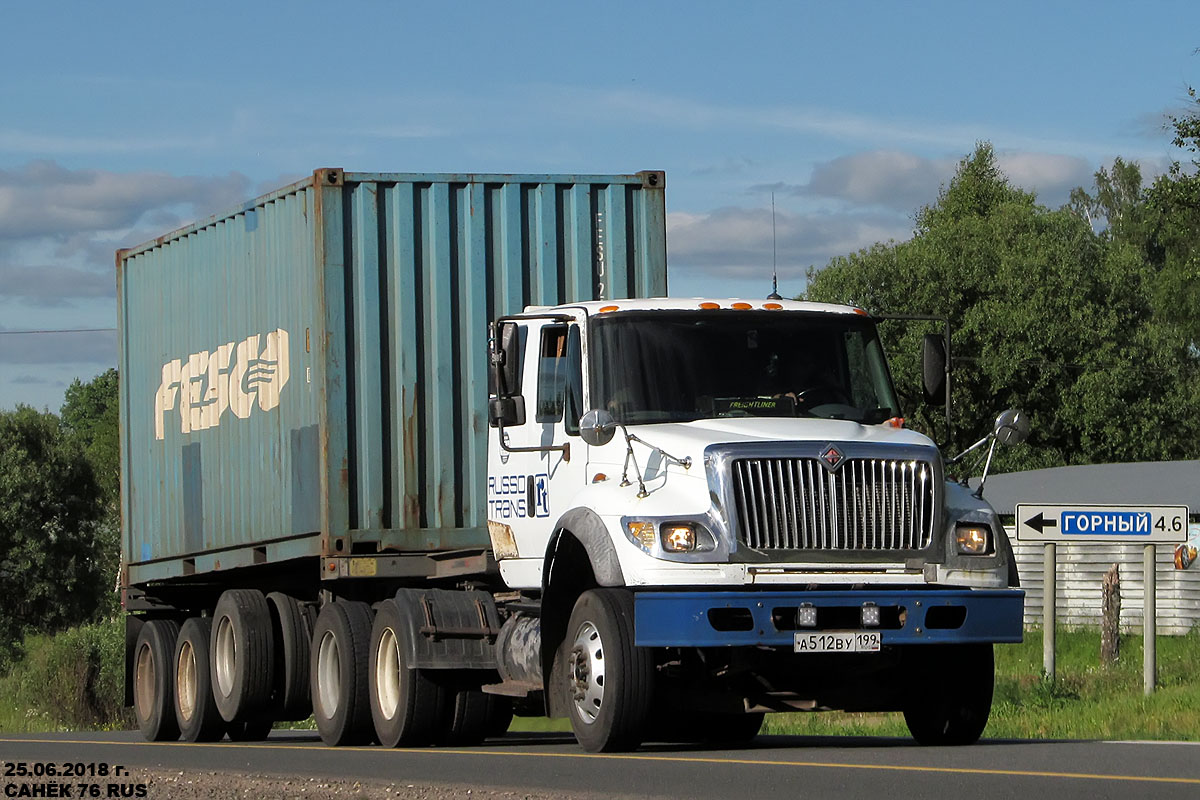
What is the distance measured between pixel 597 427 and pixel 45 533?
66487 millimetres

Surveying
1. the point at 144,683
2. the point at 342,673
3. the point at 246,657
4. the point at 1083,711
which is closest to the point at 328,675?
the point at 342,673

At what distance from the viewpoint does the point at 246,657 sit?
56.4 ft

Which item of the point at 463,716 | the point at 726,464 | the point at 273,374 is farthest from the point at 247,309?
the point at 726,464

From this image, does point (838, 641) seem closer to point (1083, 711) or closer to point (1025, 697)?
point (1083, 711)

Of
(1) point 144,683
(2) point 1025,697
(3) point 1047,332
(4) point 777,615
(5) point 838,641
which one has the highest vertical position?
(3) point 1047,332

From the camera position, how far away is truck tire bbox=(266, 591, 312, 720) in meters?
16.9

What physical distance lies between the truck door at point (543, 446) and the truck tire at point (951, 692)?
2.33 m

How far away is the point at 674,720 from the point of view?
48.8 ft

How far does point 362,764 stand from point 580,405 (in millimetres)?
2563

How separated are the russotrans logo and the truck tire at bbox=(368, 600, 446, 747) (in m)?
1.18

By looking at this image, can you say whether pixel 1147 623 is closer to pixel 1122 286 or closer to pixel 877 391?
pixel 877 391

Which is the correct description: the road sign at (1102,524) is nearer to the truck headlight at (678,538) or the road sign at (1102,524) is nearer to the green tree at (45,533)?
the truck headlight at (678,538)

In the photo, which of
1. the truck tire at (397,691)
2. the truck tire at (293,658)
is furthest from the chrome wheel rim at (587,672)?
the truck tire at (293,658)

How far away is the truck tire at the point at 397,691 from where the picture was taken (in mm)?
14688
